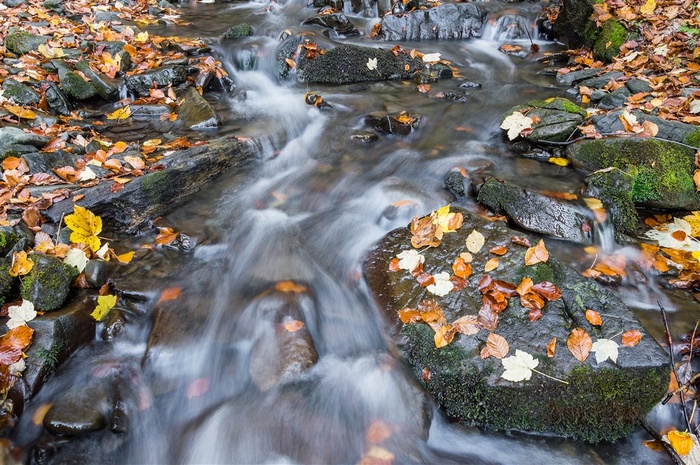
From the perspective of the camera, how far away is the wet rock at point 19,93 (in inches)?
225

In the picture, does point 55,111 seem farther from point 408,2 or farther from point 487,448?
point 408,2

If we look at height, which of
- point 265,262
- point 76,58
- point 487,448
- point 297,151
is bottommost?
point 487,448

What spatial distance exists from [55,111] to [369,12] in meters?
7.35

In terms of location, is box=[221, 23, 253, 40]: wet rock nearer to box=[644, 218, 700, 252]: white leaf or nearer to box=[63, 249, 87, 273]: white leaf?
box=[63, 249, 87, 273]: white leaf

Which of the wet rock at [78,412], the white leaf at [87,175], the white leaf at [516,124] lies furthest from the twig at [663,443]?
the white leaf at [87,175]

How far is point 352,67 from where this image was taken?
794cm

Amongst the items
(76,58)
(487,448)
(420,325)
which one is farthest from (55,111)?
(487,448)

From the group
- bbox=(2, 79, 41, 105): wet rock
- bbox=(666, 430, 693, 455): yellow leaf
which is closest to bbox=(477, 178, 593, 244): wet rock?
bbox=(666, 430, 693, 455): yellow leaf

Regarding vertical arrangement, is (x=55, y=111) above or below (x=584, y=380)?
above

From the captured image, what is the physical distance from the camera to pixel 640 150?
15.4ft

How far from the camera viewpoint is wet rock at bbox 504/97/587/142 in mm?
5434

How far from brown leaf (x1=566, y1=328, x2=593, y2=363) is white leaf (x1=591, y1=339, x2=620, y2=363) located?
4 cm

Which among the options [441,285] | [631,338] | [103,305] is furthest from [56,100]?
[631,338]

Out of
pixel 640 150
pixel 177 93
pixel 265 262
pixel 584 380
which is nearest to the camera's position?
pixel 584 380
